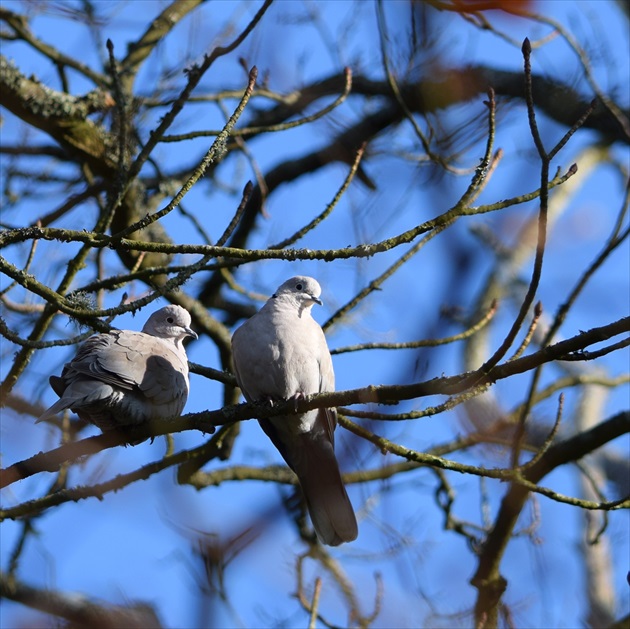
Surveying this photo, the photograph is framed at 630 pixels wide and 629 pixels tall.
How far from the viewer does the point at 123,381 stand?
14.3 ft

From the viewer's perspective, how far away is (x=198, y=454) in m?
5.09

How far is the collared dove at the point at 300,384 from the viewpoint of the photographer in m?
4.97

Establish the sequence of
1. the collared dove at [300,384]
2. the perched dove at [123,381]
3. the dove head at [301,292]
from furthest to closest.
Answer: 1. the dove head at [301,292]
2. the collared dove at [300,384]
3. the perched dove at [123,381]

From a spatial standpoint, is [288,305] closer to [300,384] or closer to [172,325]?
[300,384]

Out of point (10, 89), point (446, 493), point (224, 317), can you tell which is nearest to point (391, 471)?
point (446, 493)

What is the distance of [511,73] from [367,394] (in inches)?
167

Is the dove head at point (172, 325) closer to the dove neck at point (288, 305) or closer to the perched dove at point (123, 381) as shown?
the perched dove at point (123, 381)

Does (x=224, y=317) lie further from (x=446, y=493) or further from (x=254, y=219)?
(x=446, y=493)

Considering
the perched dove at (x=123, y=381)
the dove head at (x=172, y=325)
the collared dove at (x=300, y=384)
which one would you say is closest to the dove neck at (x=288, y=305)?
the collared dove at (x=300, y=384)

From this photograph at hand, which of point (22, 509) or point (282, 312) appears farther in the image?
point (282, 312)

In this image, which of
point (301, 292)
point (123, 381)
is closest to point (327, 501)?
point (301, 292)

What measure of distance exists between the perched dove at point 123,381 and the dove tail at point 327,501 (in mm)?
939

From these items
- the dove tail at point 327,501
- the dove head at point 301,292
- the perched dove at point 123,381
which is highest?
the dove head at point 301,292

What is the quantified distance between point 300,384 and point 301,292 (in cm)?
72
